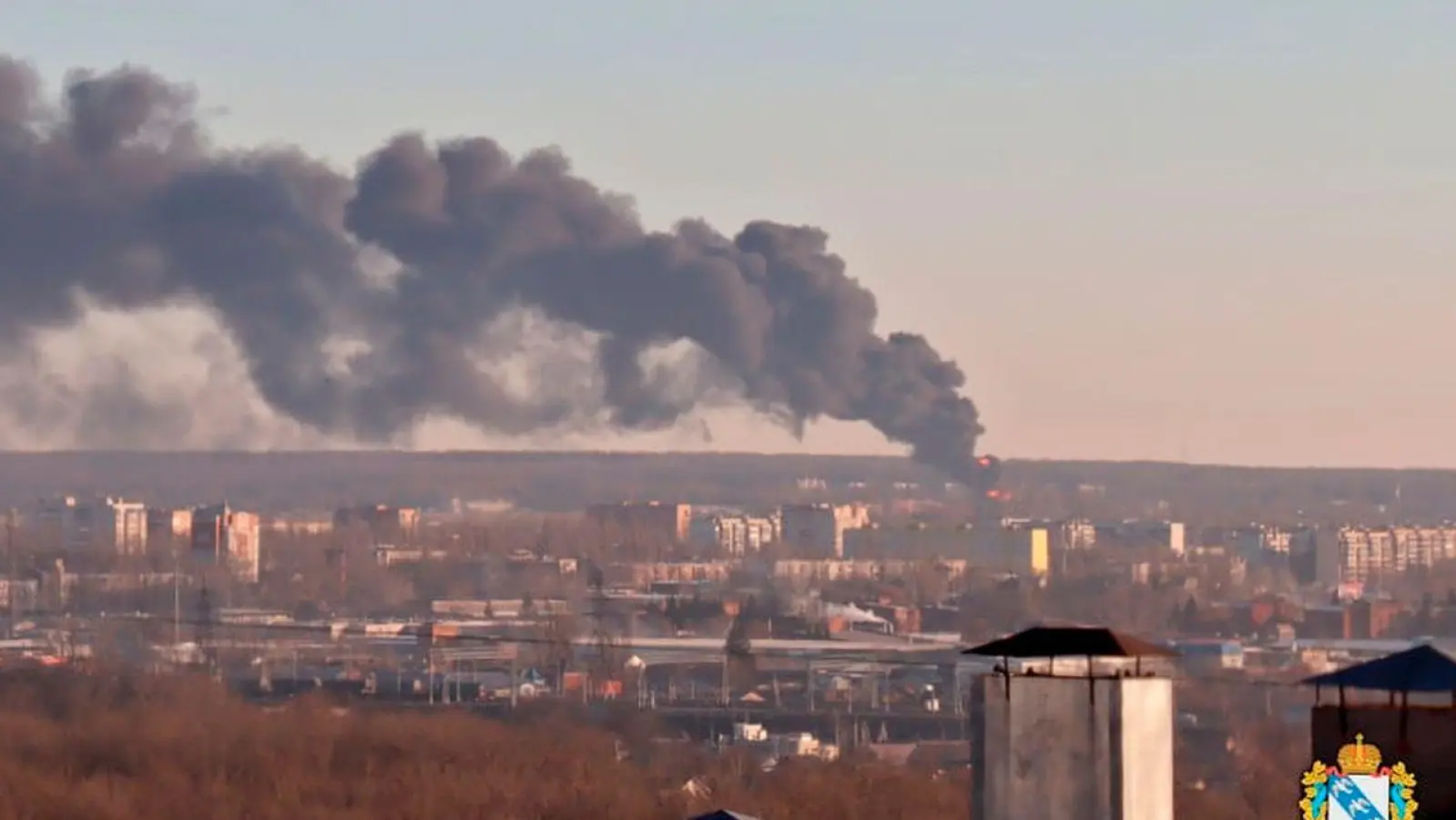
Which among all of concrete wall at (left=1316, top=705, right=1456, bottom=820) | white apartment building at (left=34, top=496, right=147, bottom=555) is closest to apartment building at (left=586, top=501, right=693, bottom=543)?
white apartment building at (left=34, top=496, right=147, bottom=555)

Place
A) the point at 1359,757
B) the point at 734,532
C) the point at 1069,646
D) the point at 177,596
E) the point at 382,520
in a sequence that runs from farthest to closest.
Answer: the point at 734,532 < the point at 382,520 < the point at 177,596 < the point at 1069,646 < the point at 1359,757

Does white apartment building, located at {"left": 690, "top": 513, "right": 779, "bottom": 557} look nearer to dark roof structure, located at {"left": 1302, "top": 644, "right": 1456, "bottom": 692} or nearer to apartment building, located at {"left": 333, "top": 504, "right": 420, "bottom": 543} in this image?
apartment building, located at {"left": 333, "top": 504, "right": 420, "bottom": 543}

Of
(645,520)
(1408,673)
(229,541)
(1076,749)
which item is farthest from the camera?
(645,520)

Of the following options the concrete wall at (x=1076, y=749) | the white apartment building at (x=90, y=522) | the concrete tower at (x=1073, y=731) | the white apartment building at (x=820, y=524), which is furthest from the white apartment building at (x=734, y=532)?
the concrete wall at (x=1076, y=749)

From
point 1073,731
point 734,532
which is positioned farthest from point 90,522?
point 1073,731

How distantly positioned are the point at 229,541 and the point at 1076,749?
246 feet

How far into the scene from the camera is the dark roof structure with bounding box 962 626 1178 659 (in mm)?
18875

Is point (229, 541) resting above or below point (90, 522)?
below

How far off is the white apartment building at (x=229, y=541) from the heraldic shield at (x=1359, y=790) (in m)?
71.9

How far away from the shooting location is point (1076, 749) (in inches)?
731

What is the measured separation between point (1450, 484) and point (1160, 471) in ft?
34.6

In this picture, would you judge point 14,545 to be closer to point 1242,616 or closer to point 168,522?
point 168,522

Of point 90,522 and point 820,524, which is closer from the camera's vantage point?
point 90,522

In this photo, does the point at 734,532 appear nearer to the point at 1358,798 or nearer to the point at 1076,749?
the point at 1076,749
